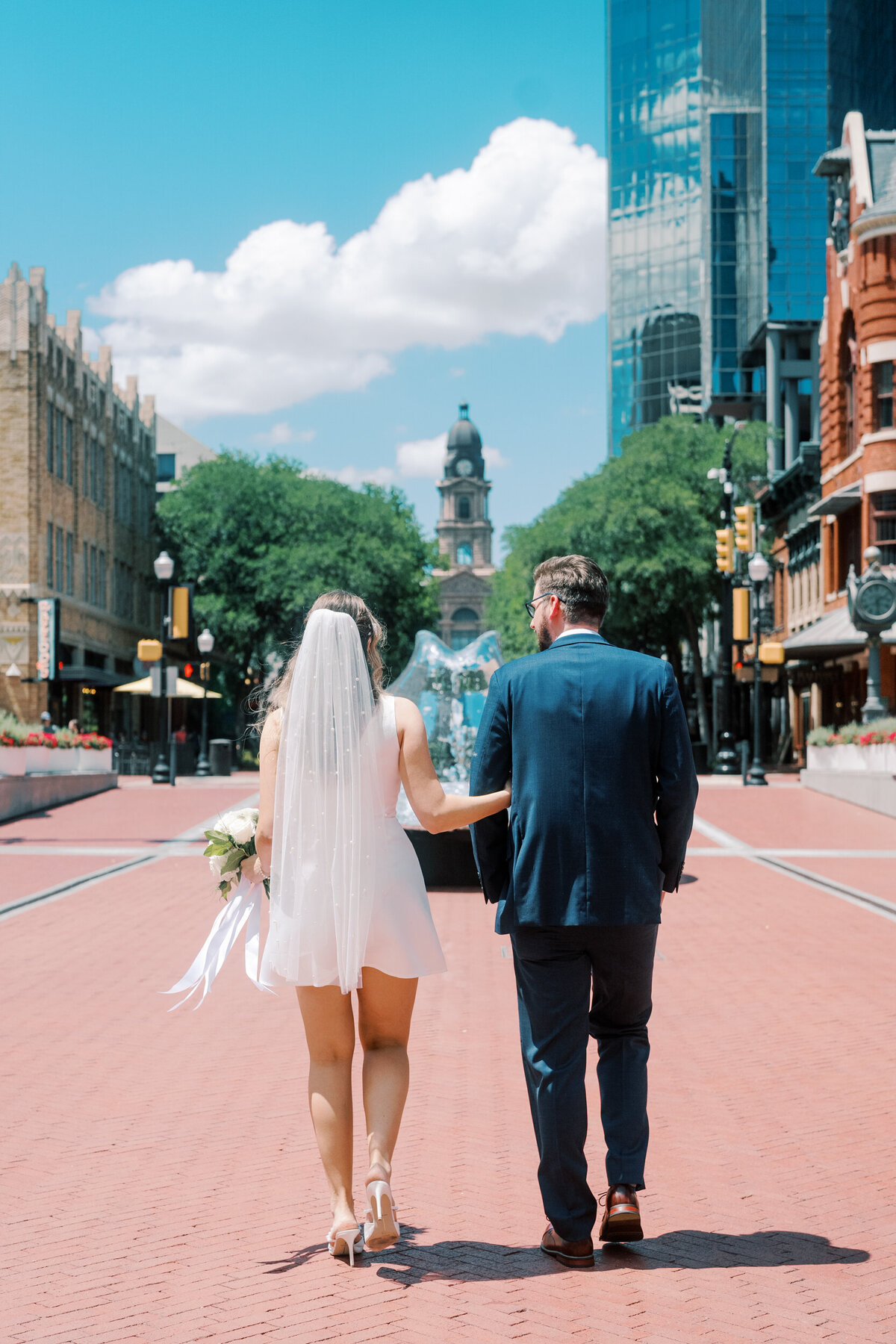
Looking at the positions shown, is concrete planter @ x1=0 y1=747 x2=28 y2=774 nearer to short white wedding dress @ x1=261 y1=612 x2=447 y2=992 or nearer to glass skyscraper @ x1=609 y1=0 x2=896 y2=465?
short white wedding dress @ x1=261 y1=612 x2=447 y2=992

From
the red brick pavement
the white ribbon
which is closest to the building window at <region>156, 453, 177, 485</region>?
the red brick pavement

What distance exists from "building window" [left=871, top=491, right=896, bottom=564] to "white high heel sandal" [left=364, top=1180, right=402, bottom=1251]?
1377 inches

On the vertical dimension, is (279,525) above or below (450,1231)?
above

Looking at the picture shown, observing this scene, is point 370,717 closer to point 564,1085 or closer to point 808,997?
point 564,1085

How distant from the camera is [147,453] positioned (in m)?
60.4

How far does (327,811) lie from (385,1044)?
0.72 meters

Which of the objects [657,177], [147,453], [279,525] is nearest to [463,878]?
[279,525]

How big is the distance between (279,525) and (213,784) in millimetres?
22959

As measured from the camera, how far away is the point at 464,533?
160 meters

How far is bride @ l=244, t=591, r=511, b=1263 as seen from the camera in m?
4.18

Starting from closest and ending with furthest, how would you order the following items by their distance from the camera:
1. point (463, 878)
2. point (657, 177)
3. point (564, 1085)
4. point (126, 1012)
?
1. point (564, 1085)
2. point (126, 1012)
3. point (463, 878)
4. point (657, 177)

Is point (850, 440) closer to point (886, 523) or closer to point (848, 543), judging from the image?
point (848, 543)

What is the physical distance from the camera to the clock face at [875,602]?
28906 mm

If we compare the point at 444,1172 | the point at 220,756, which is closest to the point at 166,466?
the point at 220,756
